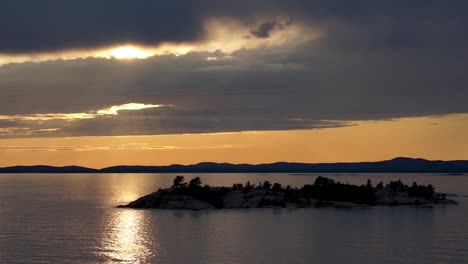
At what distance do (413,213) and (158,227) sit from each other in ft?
260

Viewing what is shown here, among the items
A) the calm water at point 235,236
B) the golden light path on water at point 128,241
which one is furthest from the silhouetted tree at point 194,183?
the golden light path on water at point 128,241

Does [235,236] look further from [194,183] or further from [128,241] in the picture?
[194,183]

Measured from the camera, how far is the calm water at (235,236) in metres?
97.2

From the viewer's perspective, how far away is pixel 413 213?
182875 millimetres

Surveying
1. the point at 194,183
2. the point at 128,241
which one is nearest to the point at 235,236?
the point at 128,241

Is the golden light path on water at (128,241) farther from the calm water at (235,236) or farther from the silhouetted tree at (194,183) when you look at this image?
the silhouetted tree at (194,183)

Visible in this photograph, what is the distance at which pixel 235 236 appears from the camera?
122938mm

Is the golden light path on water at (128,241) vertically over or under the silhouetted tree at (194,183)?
under

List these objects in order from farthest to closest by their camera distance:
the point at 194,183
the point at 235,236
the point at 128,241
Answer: the point at 194,183 < the point at 235,236 < the point at 128,241

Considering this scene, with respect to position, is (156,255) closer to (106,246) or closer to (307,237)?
(106,246)

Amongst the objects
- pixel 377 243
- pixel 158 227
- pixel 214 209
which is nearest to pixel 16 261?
pixel 158 227

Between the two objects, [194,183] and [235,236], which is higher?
[194,183]

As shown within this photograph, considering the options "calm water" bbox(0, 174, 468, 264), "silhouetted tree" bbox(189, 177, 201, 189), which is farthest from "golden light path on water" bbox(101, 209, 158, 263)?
"silhouetted tree" bbox(189, 177, 201, 189)

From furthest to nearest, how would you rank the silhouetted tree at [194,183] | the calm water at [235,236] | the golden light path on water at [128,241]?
the silhouetted tree at [194,183] < the golden light path on water at [128,241] < the calm water at [235,236]
